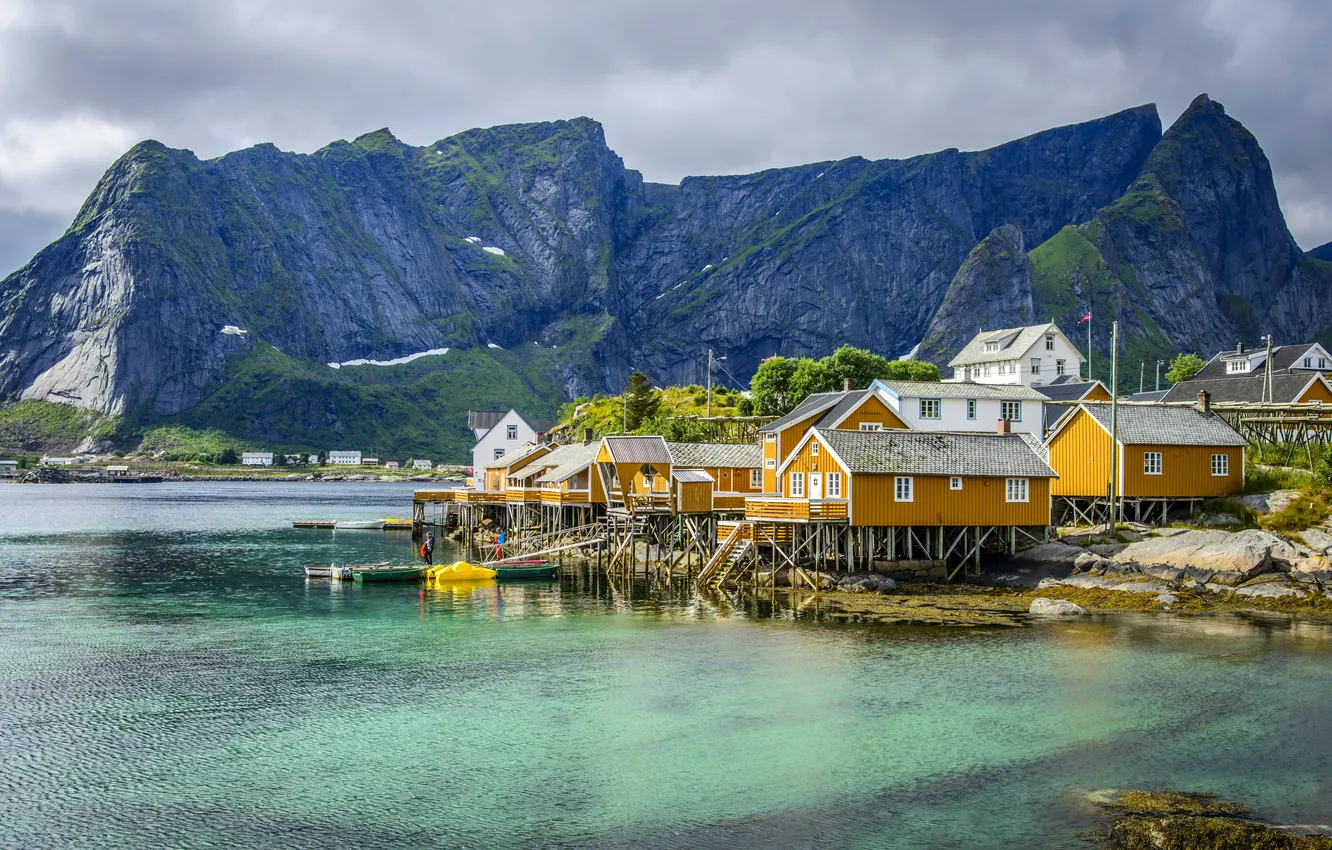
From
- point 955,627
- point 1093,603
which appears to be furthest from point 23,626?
point 1093,603

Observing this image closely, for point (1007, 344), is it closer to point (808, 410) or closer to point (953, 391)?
point (953, 391)

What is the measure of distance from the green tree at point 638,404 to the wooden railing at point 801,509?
4941 cm

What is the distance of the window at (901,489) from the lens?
57.0 metres

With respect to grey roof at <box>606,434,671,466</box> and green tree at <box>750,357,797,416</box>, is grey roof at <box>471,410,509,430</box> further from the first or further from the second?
grey roof at <box>606,434,671,466</box>

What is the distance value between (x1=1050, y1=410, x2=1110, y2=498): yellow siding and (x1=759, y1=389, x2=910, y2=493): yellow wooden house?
10089 mm

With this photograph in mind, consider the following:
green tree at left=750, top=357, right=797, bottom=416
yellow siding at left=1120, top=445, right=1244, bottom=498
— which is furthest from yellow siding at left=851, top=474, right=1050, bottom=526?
green tree at left=750, top=357, right=797, bottom=416

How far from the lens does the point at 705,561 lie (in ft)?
226

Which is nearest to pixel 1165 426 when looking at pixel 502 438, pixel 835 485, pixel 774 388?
pixel 835 485

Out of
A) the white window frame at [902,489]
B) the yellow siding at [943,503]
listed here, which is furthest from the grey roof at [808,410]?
the yellow siding at [943,503]

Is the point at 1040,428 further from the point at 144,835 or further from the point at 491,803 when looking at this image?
the point at 144,835

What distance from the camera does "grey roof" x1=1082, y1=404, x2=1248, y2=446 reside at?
2422 inches

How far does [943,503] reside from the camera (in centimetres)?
5759

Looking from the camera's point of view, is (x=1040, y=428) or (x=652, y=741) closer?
(x=652, y=741)

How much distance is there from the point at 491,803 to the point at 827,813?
24.9 feet
